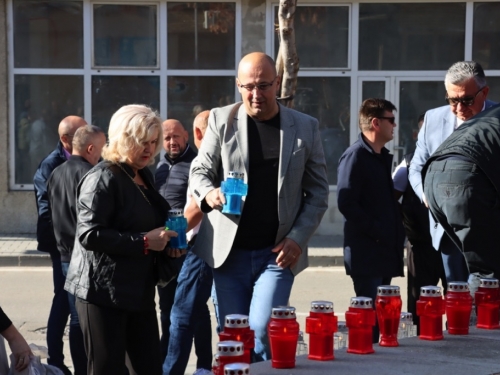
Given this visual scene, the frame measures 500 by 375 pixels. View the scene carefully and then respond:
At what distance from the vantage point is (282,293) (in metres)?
4.92

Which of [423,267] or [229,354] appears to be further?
[423,267]

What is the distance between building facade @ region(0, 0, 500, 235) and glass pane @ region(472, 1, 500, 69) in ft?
0.05

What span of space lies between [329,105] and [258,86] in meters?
10.4

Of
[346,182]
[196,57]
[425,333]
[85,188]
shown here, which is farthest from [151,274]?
[196,57]

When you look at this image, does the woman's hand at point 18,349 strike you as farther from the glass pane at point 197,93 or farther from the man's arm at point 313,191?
the glass pane at point 197,93

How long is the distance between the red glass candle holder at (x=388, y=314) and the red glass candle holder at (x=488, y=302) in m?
0.39

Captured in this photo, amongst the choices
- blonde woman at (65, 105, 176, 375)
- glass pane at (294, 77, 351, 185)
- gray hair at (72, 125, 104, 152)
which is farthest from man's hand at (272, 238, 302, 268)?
glass pane at (294, 77, 351, 185)

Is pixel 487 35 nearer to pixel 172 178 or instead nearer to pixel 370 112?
pixel 370 112

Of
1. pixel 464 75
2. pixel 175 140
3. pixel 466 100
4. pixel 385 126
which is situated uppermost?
pixel 464 75

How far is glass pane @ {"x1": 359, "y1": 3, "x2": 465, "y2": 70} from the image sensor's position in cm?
1515

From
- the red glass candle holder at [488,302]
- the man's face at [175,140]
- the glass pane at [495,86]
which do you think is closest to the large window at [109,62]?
the glass pane at [495,86]

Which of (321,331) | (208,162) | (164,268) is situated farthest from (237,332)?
(208,162)

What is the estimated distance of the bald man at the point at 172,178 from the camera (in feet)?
21.8

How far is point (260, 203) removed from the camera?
4977 millimetres
